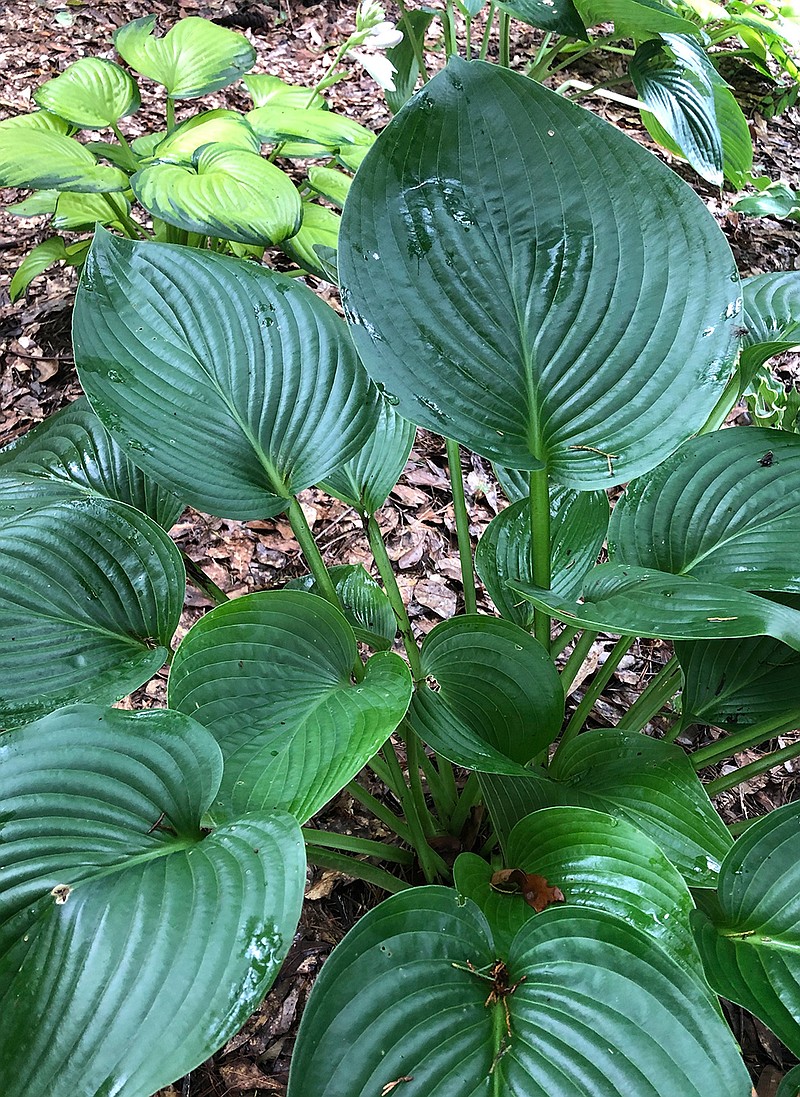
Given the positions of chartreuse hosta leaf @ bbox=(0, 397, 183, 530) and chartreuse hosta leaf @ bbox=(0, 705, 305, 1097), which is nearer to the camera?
chartreuse hosta leaf @ bbox=(0, 705, 305, 1097)

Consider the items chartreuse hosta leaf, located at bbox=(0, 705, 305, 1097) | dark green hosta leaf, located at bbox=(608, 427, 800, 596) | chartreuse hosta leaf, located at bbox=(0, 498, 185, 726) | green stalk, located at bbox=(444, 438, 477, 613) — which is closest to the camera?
chartreuse hosta leaf, located at bbox=(0, 705, 305, 1097)

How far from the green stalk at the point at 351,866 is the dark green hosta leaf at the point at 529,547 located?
425 millimetres

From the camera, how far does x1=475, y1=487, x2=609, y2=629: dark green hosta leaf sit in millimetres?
1092

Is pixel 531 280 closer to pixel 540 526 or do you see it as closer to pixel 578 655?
pixel 540 526

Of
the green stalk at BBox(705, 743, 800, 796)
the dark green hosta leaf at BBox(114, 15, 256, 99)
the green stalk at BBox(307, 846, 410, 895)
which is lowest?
the green stalk at BBox(307, 846, 410, 895)

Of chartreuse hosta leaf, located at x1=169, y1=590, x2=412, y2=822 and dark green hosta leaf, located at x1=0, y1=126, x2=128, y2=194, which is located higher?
dark green hosta leaf, located at x1=0, y1=126, x2=128, y2=194

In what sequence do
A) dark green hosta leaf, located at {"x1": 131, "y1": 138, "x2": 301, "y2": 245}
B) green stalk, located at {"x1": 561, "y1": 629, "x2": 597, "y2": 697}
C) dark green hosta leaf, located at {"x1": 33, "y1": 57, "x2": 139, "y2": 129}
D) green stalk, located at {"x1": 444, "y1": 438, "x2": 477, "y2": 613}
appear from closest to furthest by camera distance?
1. green stalk, located at {"x1": 561, "y1": 629, "x2": 597, "y2": 697}
2. green stalk, located at {"x1": 444, "y1": 438, "x2": 477, "y2": 613}
3. dark green hosta leaf, located at {"x1": 131, "y1": 138, "x2": 301, "y2": 245}
4. dark green hosta leaf, located at {"x1": 33, "y1": 57, "x2": 139, "y2": 129}

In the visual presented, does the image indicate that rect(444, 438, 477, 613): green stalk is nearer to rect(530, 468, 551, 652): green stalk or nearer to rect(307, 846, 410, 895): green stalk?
rect(530, 468, 551, 652): green stalk

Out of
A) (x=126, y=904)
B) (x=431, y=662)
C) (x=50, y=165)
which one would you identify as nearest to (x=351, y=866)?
(x=431, y=662)

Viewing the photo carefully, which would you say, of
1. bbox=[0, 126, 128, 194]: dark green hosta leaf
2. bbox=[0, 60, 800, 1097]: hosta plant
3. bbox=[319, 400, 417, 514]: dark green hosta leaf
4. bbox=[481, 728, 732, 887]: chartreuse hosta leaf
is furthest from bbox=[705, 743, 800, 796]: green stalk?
bbox=[0, 126, 128, 194]: dark green hosta leaf

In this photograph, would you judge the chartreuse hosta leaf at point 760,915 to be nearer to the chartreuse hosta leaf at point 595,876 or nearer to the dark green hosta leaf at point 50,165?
the chartreuse hosta leaf at point 595,876

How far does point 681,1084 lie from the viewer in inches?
22.2

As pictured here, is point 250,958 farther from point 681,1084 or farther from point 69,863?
point 681,1084

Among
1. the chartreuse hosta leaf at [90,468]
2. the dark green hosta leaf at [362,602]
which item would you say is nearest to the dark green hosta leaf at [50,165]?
the chartreuse hosta leaf at [90,468]
